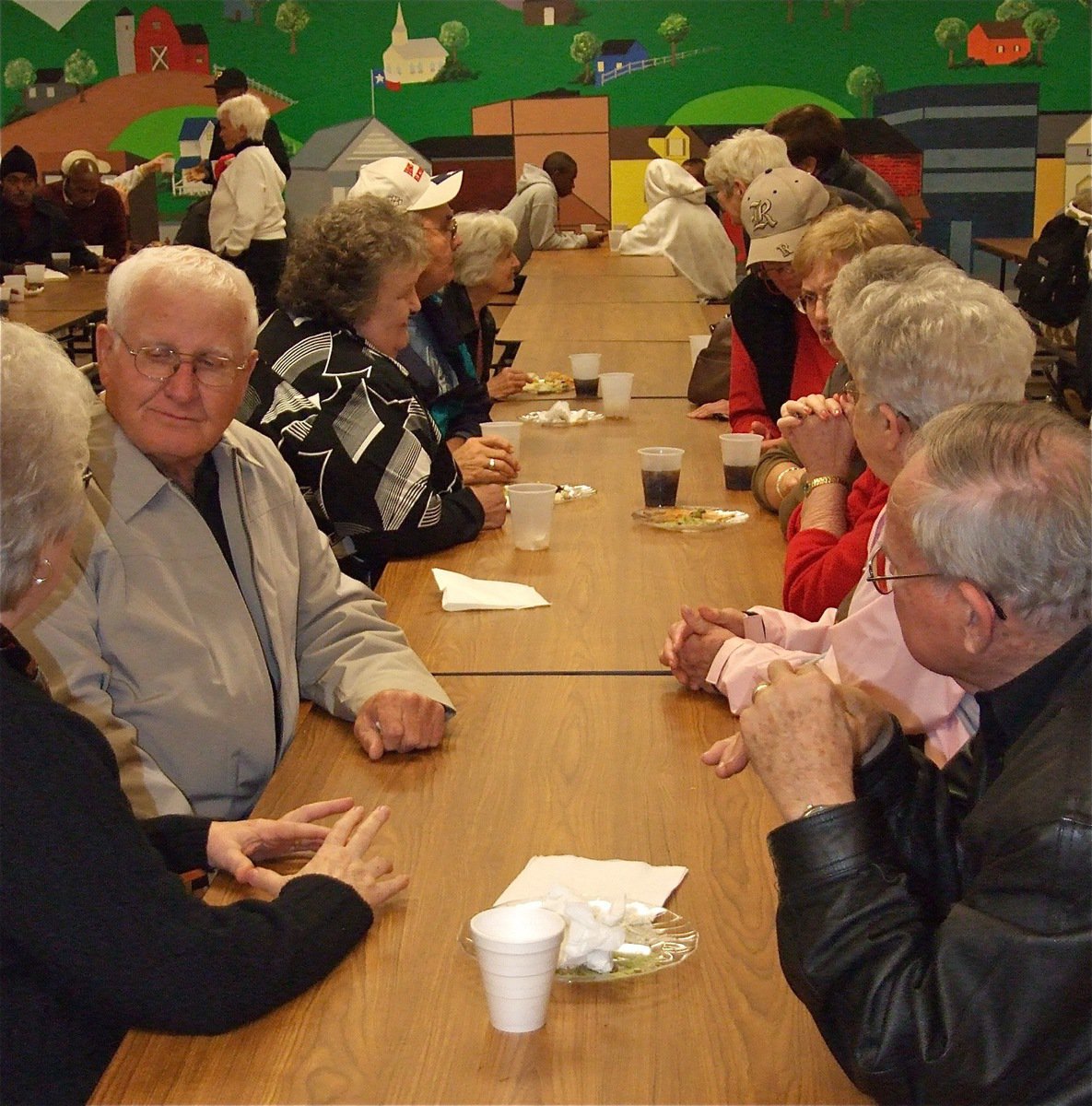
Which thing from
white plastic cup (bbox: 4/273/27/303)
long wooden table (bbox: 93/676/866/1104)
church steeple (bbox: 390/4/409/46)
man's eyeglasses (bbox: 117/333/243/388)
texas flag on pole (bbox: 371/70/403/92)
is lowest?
white plastic cup (bbox: 4/273/27/303)

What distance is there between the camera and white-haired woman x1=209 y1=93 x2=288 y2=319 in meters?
8.23

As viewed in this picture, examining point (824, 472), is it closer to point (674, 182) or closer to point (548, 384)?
point (548, 384)

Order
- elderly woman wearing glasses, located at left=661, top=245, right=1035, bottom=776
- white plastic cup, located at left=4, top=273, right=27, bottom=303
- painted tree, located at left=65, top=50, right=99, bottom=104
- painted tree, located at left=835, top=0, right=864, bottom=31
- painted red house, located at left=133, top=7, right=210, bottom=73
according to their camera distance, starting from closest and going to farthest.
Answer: elderly woman wearing glasses, located at left=661, top=245, right=1035, bottom=776 → white plastic cup, located at left=4, top=273, right=27, bottom=303 → painted tree, located at left=835, top=0, right=864, bottom=31 → painted red house, located at left=133, top=7, right=210, bottom=73 → painted tree, located at left=65, top=50, right=99, bottom=104

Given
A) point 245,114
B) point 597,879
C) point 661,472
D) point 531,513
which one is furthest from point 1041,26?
point 597,879

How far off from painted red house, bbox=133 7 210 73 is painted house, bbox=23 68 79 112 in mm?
643

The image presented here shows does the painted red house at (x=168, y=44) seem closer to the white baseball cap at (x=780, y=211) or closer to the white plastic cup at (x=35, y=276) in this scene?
the white plastic cup at (x=35, y=276)

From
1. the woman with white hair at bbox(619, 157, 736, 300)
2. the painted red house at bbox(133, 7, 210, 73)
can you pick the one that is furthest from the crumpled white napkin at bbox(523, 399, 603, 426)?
the painted red house at bbox(133, 7, 210, 73)

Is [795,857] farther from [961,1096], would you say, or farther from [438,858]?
[438,858]

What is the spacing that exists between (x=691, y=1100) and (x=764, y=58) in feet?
35.4

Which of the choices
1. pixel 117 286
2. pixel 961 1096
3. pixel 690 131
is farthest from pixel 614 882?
pixel 690 131

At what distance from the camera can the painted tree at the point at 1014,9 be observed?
10.5m

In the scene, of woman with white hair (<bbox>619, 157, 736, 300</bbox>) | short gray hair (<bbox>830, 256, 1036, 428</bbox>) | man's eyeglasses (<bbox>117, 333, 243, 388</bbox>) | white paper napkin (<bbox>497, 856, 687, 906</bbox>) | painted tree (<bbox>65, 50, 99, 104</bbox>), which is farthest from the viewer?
painted tree (<bbox>65, 50, 99, 104</bbox>)

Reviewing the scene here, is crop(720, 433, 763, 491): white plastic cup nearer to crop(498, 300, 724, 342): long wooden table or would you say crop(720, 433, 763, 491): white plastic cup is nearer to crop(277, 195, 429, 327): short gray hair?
crop(277, 195, 429, 327): short gray hair

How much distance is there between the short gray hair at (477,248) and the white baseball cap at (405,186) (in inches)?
41.0
